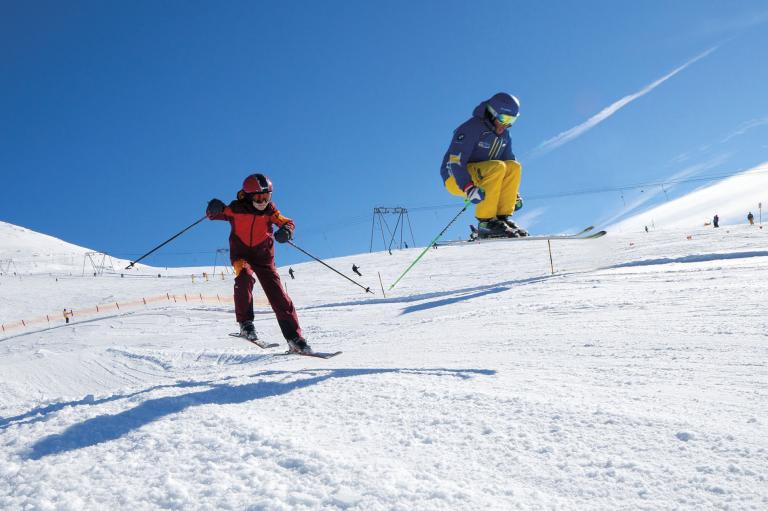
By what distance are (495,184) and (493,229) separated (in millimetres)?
572

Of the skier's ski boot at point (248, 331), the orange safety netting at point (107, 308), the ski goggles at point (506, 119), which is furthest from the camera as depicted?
the orange safety netting at point (107, 308)

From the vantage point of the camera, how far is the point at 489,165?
21.3ft

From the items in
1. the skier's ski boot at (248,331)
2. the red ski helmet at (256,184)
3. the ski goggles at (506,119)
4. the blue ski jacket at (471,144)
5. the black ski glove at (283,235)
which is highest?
the ski goggles at (506,119)

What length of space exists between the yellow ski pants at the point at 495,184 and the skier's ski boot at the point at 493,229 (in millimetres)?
78

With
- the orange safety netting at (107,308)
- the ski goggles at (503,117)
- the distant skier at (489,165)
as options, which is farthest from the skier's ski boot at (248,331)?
the orange safety netting at (107,308)

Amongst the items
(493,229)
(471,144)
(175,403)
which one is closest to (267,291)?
(175,403)

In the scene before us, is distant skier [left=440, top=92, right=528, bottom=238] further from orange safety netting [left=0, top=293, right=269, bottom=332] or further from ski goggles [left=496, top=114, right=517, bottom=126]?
orange safety netting [left=0, top=293, right=269, bottom=332]

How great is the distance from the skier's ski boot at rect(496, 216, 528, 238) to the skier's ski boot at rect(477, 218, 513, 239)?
55 mm

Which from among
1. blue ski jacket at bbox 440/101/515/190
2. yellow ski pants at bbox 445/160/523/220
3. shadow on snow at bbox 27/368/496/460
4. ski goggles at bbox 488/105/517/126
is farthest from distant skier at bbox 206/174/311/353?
ski goggles at bbox 488/105/517/126

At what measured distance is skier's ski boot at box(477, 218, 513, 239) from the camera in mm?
6516

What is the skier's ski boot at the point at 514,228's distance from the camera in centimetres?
655

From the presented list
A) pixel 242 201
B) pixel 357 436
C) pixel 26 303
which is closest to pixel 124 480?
pixel 357 436

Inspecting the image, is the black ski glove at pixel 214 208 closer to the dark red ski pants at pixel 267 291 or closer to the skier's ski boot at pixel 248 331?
the dark red ski pants at pixel 267 291

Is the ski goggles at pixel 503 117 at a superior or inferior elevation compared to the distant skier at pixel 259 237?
superior
